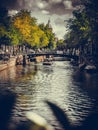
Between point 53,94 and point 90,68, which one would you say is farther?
point 90,68

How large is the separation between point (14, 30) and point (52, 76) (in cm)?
4031

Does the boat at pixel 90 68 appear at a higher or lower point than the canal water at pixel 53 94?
higher

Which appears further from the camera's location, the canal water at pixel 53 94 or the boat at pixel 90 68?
the boat at pixel 90 68

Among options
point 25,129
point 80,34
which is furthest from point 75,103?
point 80,34

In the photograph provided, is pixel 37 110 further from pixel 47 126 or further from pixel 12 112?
pixel 47 126

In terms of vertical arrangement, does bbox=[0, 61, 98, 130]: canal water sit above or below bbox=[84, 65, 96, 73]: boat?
below

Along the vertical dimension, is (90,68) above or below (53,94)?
above

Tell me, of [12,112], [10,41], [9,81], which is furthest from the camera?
[10,41]

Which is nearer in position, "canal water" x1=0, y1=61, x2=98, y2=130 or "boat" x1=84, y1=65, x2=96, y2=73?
"canal water" x1=0, y1=61, x2=98, y2=130

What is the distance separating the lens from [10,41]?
11581 cm

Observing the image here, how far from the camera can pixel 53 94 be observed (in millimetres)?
56906

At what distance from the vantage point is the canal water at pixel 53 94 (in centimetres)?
4299

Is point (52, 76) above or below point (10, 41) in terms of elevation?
below

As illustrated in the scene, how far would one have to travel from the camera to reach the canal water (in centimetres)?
4299
